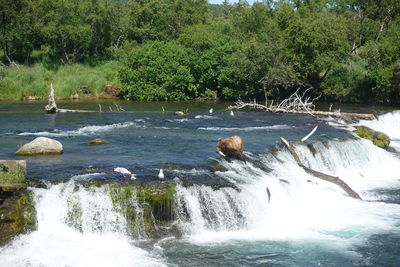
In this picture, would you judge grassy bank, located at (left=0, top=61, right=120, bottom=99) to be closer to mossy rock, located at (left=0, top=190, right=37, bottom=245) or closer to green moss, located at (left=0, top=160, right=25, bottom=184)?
green moss, located at (left=0, top=160, right=25, bottom=184)

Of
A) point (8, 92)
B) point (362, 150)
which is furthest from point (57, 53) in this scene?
point (362, 150)

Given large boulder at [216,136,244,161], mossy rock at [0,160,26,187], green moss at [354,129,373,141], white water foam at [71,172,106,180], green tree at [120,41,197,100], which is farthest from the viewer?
green tree at [120,41,197,100]

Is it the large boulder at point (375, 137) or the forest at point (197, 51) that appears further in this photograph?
the forest at point (197, 51)

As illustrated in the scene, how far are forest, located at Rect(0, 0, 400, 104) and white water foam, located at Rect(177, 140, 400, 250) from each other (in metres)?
25.0

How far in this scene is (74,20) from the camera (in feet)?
191

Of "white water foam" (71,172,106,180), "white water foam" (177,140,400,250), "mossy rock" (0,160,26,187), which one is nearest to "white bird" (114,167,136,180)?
"white water foam" (71,172,106,180)

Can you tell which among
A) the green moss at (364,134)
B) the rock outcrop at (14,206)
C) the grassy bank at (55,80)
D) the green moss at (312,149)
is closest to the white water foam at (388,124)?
the green moss at (364,134)

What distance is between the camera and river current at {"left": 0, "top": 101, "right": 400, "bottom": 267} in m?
14.8

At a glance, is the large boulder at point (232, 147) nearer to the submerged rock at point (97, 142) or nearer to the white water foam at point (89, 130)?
the submerged rock at point (97, 142)

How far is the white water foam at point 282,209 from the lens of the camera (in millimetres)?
16969

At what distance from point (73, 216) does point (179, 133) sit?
13508 millimetres

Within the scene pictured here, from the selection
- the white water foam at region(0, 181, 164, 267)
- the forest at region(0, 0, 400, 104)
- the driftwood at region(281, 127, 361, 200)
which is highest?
the forest at region(0, 0, 400, 104)

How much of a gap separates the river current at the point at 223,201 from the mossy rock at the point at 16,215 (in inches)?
10.7

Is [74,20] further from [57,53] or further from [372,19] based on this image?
[372,19]
